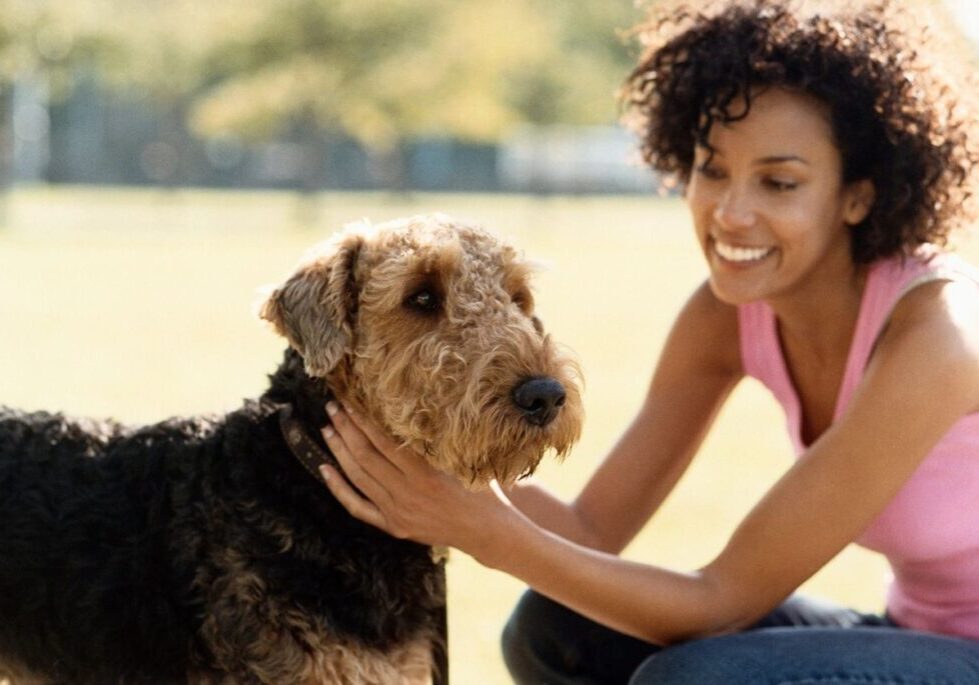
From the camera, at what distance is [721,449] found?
10.4 m

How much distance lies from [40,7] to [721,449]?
34482 mm

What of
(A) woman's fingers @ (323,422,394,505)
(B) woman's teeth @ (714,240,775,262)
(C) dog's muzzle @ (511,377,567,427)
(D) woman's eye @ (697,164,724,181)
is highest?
(D) woman's eye @ (697,164,724,181)

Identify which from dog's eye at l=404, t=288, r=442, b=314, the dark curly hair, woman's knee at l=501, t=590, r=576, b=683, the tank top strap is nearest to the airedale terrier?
dog's eye at l=404, t=288, r=442, b=314

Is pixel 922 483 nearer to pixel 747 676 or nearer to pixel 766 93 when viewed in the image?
pixel 747 676

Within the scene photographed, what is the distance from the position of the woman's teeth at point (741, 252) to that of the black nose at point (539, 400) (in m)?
1.06

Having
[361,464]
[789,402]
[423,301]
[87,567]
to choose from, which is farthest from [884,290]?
[87,567]

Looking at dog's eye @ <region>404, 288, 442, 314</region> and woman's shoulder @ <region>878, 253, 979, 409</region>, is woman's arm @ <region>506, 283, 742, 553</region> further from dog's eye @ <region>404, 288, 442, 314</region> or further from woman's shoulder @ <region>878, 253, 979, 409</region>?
dog's eye @ <region>404, 288, 442, 314</region>

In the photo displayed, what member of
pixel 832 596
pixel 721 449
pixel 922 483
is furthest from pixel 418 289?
pixel 721 449

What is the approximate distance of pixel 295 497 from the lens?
143 inches

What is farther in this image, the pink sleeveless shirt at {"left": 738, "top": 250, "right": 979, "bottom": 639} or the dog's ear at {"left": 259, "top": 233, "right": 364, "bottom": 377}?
the pink sleeveless shirt at {"left": 738, "top": 250, "right": 979, "bottom": 639}

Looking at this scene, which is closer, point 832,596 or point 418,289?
point 418,289

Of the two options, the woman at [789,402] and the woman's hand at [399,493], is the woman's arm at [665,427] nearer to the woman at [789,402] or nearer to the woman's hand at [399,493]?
the woman at [789,402]

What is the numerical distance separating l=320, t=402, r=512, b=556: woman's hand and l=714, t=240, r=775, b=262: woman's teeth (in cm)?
115

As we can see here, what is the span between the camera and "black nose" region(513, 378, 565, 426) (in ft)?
11.5
